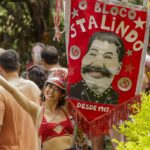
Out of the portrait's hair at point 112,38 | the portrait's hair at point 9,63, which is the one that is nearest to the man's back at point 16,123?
the portrait's hair at point 9,63

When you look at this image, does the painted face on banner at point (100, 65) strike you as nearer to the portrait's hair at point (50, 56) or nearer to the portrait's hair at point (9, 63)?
the portrait's hair at point (9, 63)

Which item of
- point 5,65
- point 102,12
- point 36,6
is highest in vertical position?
point 102,12

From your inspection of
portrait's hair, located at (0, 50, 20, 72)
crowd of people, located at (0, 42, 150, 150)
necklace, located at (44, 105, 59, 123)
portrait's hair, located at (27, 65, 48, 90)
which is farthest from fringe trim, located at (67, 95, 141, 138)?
portrait's hair, located at (27, 65, 48, 90)

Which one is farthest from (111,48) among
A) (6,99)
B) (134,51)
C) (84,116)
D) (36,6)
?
(36,6)

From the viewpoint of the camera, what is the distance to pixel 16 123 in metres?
6.18

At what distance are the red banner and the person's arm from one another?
72cm

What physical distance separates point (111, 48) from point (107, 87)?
0.37 m

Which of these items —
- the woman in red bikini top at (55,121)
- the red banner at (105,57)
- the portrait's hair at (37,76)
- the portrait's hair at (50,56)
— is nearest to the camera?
the red banner at (105,57)

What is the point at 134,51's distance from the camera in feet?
21.4

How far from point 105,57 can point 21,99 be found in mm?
1106

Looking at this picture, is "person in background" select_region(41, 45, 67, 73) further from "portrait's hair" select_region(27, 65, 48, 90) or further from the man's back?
the man's back

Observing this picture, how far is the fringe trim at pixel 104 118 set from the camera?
659 cm

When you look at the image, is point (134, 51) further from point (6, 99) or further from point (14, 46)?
point (14, 46)

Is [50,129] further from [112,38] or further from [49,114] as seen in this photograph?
[112,38]
